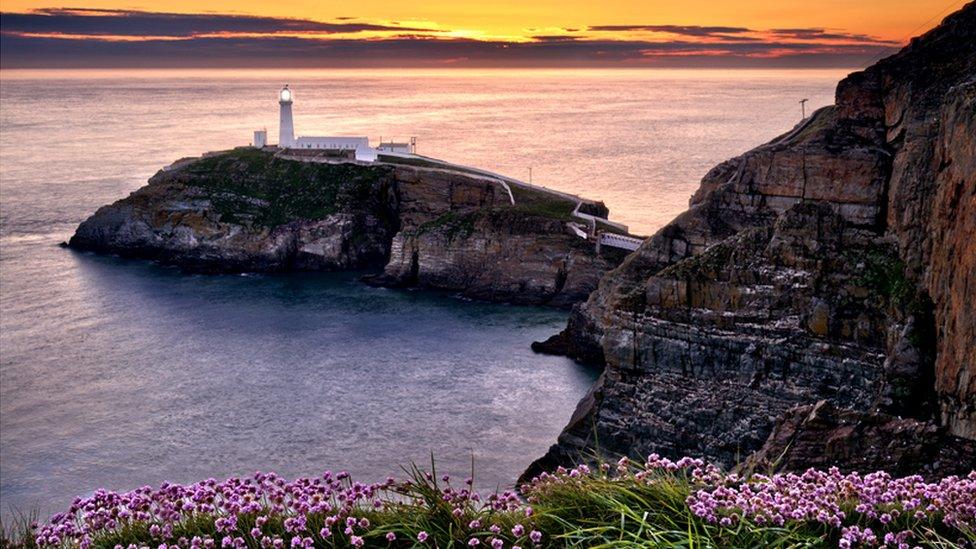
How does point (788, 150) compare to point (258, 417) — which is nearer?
point (788, 150)

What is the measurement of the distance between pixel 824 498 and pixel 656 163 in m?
113

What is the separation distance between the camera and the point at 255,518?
10945mm

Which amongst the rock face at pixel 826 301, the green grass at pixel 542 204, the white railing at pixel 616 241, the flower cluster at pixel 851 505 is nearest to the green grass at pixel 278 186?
the green grass at pixel 542 204

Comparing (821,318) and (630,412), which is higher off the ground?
(821,318)

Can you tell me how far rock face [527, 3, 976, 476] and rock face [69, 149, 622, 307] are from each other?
2874 centimetres

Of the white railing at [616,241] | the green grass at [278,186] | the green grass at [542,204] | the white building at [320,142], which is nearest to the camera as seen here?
the white railing at [616,241]

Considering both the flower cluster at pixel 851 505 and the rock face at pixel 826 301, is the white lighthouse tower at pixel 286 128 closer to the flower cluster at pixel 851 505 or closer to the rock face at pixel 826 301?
the rock face at pixel 826 301

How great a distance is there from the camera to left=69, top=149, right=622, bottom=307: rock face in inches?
2457

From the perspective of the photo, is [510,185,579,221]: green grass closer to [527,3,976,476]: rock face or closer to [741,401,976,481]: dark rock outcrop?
[527,3,976,476]: rock face

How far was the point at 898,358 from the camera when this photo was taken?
2364cm

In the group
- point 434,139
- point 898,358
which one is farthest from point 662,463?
point 434,139

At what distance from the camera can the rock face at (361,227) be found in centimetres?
6241

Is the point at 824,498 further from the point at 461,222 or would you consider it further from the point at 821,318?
the point at 461,222

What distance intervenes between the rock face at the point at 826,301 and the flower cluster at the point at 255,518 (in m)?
13.1
